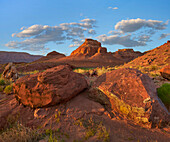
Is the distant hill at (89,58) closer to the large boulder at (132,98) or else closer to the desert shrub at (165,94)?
the desert shrub at (165,94)

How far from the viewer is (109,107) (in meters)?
4.06

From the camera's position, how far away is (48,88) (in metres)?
4.27

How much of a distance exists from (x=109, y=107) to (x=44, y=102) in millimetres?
2089

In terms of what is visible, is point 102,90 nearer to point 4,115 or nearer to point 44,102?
point 44,102

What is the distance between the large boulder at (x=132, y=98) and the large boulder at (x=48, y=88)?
81 cm

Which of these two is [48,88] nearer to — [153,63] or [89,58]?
[153,63]

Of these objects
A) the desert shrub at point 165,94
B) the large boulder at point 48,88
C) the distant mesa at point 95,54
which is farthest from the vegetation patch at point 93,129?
the distant mesa at point 95,54

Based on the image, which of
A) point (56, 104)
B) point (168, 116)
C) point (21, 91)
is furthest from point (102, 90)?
point (21, 91)

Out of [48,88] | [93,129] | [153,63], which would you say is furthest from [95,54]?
[93,129]

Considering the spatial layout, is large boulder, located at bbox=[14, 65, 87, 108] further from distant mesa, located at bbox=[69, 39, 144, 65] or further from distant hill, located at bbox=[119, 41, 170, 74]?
distant mesa, located at bbox=[69, 39, 144, 65]

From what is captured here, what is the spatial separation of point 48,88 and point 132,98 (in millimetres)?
2593

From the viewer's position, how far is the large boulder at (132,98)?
336 centimetres

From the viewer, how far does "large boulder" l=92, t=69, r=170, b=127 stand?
3.36 meters

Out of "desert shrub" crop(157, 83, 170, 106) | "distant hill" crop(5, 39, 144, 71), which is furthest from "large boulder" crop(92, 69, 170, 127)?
"distant hill" crop(5, 39, 144, 71)
